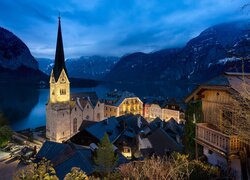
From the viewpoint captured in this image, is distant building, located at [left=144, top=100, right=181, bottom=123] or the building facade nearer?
distant building, located at [left=144, top=100, right=181, bottom=123]

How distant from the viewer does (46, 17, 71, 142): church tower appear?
157 ft

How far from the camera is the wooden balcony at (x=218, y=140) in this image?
10797 millimetres

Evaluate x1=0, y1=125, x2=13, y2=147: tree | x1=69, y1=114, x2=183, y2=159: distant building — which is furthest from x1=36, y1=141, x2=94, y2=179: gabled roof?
x1=0, y1=125, x2=13, y2=147: tree

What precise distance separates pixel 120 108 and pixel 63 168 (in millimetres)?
44428

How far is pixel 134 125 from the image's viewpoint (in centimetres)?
4028

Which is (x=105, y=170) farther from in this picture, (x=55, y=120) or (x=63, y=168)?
(x=55, y=120)

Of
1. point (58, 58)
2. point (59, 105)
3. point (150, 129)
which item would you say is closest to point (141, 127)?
point (150, 129)

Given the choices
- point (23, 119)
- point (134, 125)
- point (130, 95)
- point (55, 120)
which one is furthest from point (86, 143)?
point (23, 119)

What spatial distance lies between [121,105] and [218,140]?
53.0m

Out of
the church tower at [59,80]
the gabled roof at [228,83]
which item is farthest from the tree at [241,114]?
the church tower at [59,80]

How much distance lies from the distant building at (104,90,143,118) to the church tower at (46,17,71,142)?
53.6 ft

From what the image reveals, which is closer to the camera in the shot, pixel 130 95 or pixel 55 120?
pixel 55 120

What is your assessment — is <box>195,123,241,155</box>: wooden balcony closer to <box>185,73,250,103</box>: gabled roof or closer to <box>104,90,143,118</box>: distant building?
<box>185,73,250,103</box>: gabled roof

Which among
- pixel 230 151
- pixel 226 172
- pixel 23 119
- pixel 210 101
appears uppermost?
pixel 210 101
